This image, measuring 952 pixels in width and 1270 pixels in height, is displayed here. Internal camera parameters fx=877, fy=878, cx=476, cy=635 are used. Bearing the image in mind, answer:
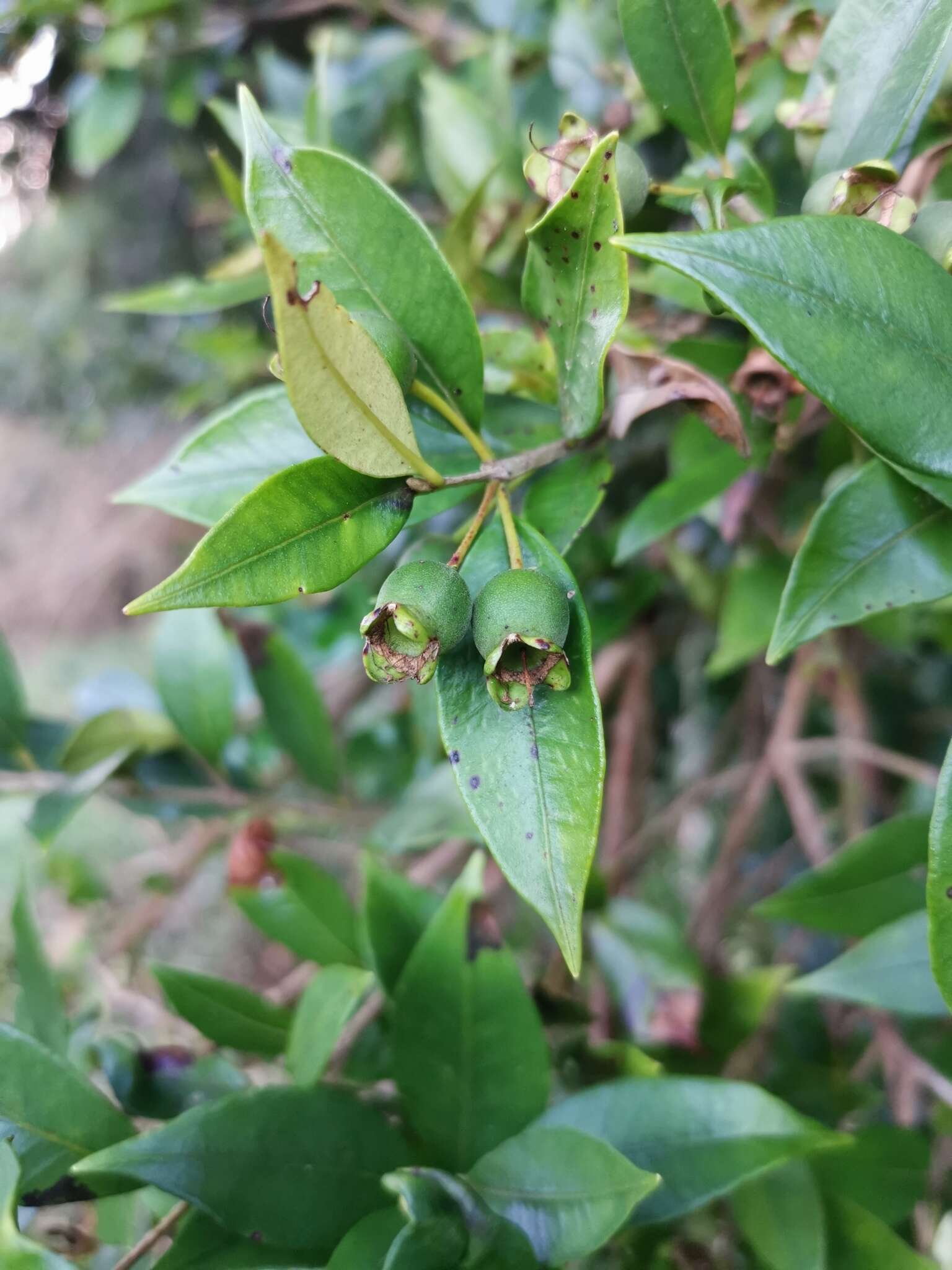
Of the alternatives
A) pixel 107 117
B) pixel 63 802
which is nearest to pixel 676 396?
pixel 63 802

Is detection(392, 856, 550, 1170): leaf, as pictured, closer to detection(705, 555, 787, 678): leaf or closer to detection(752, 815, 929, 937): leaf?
detection(752, 815, 929, 937): leaf

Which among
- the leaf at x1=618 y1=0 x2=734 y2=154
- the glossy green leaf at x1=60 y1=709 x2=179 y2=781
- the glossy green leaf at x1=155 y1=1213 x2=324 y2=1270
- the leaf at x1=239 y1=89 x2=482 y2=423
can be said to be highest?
the leaf at x1=618 y1=0 x2=734 y2=154

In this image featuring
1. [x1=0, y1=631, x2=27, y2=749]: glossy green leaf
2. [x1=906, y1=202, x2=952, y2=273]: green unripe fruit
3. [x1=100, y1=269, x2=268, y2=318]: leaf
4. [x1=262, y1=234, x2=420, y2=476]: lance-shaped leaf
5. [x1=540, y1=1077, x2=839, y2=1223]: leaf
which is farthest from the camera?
[x1=0, y1=631, x2=27, y2=749]: glossy green leaf

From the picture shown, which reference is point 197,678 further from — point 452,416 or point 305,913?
point 452,416

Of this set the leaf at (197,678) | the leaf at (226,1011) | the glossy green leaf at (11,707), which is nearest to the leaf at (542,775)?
the leaf at (226,1011)

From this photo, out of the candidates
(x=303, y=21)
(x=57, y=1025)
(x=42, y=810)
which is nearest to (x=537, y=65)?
(x=303, y=21)

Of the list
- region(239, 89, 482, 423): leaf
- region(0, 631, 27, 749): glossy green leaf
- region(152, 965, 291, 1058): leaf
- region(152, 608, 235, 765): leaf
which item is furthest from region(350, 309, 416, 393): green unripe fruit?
region(0, 631, 27, 749): glossy green leaf

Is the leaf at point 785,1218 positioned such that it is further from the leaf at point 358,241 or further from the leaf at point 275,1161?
the leaf at point 358,241
